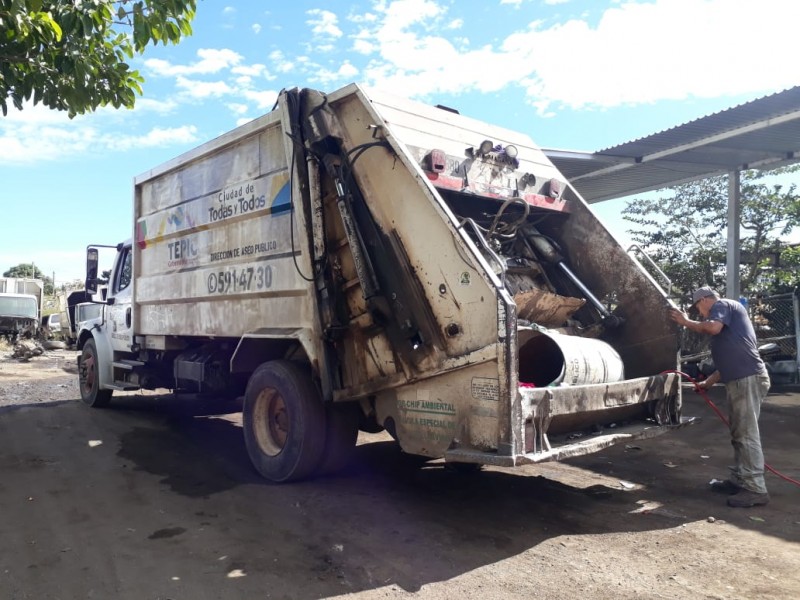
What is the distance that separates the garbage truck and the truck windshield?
1734 centimetres

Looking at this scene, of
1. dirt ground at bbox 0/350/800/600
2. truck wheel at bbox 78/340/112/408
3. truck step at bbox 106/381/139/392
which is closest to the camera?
dirt ground at bbox 0/350/800/600

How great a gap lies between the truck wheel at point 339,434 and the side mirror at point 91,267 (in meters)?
5.23

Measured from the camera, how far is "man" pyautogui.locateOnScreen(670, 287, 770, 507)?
4.54 meters

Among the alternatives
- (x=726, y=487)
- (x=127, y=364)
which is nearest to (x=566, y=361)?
(x=726, y=487)

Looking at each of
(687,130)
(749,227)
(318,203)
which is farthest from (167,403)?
(749,227)

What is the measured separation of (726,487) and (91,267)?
25.4ft

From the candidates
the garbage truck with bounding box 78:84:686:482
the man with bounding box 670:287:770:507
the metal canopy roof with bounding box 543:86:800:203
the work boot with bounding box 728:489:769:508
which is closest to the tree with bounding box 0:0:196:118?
the garbage truck with bounding box 78:84:686:482

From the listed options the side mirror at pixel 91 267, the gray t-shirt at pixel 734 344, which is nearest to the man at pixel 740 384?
the gray t-shirt at pixel 734 344

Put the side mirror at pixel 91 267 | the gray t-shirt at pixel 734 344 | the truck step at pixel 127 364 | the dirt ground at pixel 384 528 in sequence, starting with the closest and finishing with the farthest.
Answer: the dirt ground at pixel 384 528 → the gray t-shirt at pixel 734 344 → the truck step at pixel 127 364 → the side mirror at pixel 91 267

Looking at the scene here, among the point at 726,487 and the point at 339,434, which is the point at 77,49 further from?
the point at 726,487

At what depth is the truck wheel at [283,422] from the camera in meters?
4.74

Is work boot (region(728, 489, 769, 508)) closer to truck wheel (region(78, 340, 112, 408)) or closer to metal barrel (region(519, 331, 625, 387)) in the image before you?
metal barrel (region(519, 331, 625, 387))

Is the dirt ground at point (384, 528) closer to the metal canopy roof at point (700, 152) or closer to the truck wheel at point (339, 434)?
the truck wheel at point (339, 434)

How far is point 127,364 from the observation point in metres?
7.75
